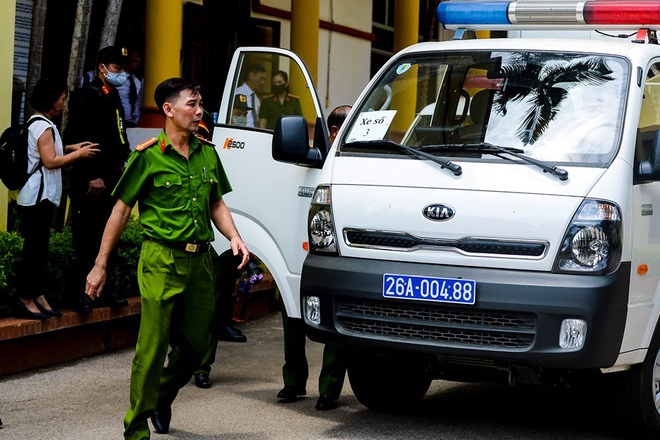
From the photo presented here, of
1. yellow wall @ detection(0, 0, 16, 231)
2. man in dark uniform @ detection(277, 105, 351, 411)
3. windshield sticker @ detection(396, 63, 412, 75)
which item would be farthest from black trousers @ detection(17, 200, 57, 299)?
windshield sticker @ detection(396, 63, 412, 75)

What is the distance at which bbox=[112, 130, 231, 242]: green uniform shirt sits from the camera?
250 inches

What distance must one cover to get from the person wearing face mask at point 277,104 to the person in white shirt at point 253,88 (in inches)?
1.7

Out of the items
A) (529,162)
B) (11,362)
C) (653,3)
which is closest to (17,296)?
(11,362)

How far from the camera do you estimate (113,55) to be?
29.9 ft

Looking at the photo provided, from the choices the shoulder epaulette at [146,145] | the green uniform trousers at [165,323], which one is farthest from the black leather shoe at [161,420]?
the shoulder epaulette at [146,145]

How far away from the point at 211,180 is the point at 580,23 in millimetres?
2598

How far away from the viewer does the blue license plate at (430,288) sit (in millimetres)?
6336

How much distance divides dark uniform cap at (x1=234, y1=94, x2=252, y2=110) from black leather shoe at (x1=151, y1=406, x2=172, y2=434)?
7.07 feet

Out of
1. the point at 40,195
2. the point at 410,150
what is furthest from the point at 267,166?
the point at 40,195

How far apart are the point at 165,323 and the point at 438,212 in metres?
1.42

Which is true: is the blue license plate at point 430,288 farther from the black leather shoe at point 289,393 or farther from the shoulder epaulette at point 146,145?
the black leather shoe at point 289,393

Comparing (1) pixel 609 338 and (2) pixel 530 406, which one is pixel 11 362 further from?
(1) pixel 609 338

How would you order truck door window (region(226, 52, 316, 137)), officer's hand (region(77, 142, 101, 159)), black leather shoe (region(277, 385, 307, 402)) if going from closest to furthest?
black leather shoe (region(277, 385, 307, 402)), truck door window (region(226, 52, 316, 137)), officer's hand (region(77, 142, 101, 159))

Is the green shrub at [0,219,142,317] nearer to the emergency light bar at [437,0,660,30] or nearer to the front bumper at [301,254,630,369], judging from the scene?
the front bumper at [301,254,630,369]
